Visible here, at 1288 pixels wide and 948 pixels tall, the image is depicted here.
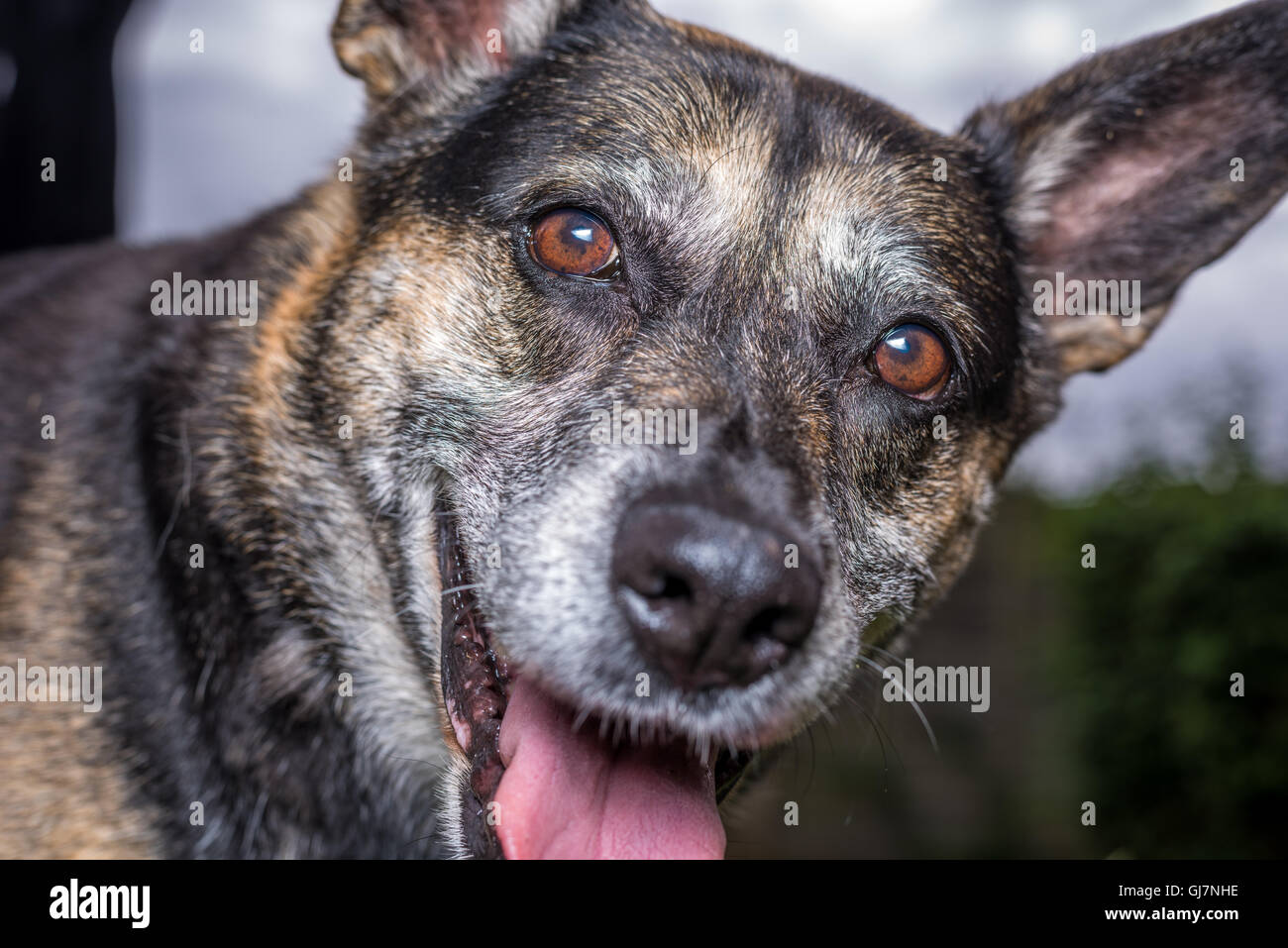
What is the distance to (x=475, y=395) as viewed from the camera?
2652 mm

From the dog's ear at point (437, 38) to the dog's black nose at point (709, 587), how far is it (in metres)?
1.82

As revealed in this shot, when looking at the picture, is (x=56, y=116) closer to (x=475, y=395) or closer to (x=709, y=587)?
(x=475, y=395)

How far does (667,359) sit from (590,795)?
105 cm

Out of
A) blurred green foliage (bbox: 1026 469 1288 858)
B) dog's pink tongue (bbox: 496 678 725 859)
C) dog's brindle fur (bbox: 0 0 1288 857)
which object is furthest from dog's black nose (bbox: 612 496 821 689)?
blurred green foliage (bbox: 1026 469 1288 858)

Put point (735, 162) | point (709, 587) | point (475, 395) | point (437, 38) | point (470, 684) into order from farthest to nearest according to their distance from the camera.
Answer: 1. point (437, 38)
2. point (735, 162)
3. point (475, 395)
4. point (470, 684)
5. point (709, 587)

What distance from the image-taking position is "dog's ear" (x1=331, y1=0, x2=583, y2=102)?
3203 mm

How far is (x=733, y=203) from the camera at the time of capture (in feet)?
9.07

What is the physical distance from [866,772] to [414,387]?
694cm

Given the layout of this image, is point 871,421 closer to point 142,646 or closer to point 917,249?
point 917,249

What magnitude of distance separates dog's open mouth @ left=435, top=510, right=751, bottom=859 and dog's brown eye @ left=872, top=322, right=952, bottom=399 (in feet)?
3.74

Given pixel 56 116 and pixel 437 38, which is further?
pixel 56 116

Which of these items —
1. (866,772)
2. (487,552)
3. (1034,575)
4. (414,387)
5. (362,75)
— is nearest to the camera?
(487,552)

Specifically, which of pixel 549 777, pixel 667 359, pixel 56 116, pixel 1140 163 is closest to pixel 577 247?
pixel 667 359
